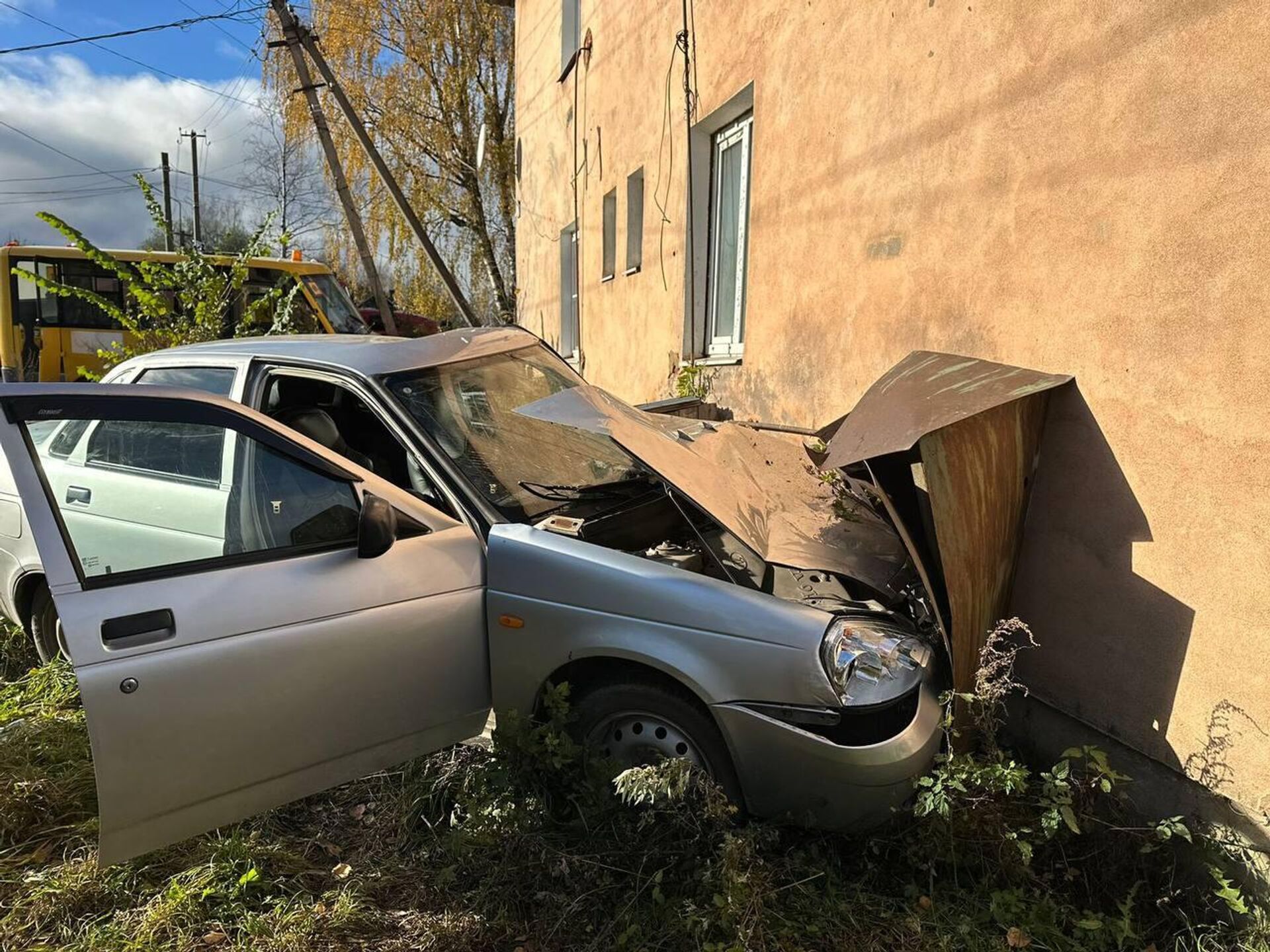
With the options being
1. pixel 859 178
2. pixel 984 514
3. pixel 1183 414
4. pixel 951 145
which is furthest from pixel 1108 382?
pixel 859 178

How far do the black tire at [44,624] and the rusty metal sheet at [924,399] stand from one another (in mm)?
3455

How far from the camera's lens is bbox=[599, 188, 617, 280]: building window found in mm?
9297

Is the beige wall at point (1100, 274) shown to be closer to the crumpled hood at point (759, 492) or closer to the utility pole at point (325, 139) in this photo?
the crumpled hood at point (759, 492)

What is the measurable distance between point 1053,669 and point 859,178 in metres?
2.79

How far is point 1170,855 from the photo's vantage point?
261cm

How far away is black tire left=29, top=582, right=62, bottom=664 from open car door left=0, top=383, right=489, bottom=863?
A: 1.26m

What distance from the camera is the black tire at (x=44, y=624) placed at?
140 inches

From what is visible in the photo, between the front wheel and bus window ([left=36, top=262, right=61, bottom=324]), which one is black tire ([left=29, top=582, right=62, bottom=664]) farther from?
bus window ([left=36, top=262, right=61, bottom=324])

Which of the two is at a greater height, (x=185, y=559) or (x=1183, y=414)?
(x=1183, y=414)

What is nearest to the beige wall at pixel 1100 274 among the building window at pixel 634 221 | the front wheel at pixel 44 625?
the building window at pixel 634 221

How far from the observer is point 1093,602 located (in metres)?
3.01

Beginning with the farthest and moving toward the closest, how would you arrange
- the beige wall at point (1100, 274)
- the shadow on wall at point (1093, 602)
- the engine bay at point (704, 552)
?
the shadow on wall at point (1093, 602)
the engine bay at point (704, 552)
the beige wall at point (1100, 274)

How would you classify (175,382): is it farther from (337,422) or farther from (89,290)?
(89,290)

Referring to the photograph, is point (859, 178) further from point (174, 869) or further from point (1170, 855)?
point (174, 869)
